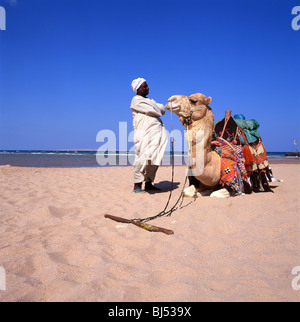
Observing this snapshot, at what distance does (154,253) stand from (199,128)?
2.10 metres

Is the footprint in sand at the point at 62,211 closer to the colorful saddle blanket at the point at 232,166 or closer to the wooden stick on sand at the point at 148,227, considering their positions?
the wooden stick on sand at the point at 148,227

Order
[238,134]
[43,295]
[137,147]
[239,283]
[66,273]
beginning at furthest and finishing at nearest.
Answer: [137,147], [238,134], [66,273], [239,283], [43,295]

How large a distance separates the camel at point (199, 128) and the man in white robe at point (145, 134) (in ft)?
3.65

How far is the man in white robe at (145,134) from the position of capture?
467 cm

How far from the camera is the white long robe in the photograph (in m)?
4.66

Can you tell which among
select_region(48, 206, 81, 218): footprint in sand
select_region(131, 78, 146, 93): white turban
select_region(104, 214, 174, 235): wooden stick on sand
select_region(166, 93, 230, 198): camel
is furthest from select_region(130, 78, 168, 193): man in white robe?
select_region(104, 214, 174, 235): wooden stick on sand

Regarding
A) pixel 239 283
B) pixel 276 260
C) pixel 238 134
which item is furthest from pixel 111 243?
pixel 238 134

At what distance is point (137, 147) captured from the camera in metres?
4.73

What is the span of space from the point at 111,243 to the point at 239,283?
3.81ft

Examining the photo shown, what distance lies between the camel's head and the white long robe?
3.72ft

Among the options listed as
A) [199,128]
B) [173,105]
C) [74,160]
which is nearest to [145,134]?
[173,105]

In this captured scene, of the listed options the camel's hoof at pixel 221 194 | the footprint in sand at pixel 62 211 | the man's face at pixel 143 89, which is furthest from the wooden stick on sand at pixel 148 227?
the man's face at pixel 143 89

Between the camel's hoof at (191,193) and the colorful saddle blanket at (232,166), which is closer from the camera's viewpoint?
the colorful saddle blanket at (232,166)
